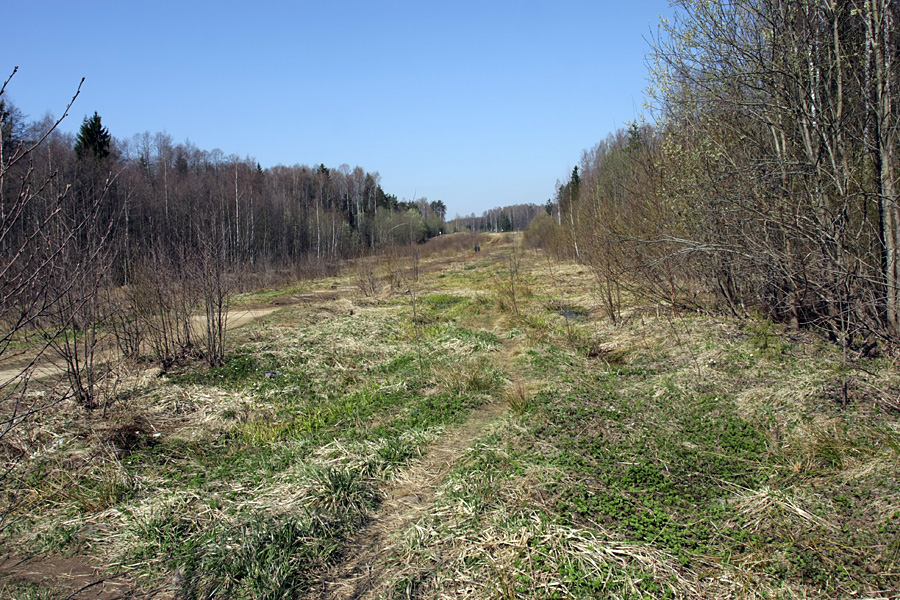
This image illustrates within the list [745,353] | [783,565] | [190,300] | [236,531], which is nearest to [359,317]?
[190,300]

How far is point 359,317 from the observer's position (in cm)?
1203

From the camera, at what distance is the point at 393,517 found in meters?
3.68

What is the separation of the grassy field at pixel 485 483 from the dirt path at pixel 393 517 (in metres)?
0.02

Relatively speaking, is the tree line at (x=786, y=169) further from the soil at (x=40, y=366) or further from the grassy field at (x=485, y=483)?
the soil at (x=40, y=366)

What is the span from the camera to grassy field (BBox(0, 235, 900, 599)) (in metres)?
2.96

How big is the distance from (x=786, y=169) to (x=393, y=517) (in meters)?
6.62

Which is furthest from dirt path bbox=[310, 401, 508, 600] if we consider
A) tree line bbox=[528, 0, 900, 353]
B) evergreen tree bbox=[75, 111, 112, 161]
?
evergreen tree bbox=[75, 111, 112, 161]

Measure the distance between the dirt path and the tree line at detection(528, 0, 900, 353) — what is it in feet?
11.0

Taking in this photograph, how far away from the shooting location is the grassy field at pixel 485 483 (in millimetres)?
2965

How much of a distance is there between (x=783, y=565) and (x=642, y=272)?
7381mm

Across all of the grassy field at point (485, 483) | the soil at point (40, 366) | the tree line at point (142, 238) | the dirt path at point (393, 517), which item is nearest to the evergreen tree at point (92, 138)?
the tree line at point (142, 238)

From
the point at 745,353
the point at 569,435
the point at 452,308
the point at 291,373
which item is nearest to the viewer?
the point at 569,435

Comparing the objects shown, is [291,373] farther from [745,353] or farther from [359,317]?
[745,353]

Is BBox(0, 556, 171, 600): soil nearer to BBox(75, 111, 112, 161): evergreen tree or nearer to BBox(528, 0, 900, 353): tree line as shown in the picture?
BBox(528, 0, 900, 353): tree line
